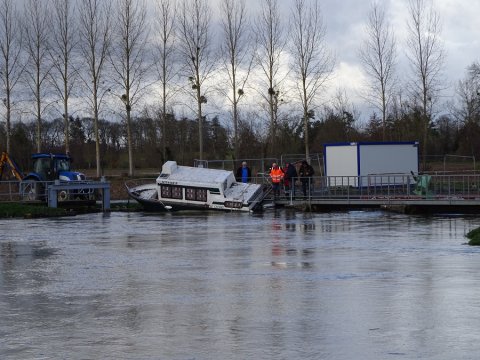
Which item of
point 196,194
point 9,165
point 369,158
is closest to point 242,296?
point 196,194

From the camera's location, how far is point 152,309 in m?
11.7

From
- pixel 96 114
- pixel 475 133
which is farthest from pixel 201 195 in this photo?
pixel 475 133

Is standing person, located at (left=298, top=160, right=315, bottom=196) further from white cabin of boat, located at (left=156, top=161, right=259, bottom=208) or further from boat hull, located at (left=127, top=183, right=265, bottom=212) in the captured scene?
white cabin of boat, located at (left=156, top=161, right=259, bottom=208)

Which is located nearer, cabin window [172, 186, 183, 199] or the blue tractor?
cabin window [172, 186, 183, 199]

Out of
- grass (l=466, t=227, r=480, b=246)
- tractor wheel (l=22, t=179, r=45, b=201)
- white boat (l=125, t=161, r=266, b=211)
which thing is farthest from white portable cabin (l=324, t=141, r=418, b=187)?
grass (l=466, t=227, r=480, b=246)

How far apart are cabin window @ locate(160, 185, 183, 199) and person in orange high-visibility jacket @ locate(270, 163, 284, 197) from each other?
4.34 meters

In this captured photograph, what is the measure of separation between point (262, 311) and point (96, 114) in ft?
160

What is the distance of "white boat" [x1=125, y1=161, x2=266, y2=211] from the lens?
127ft

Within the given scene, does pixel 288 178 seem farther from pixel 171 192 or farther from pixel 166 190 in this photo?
pixel 166 190

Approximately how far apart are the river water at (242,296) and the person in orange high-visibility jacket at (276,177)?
1496 cm

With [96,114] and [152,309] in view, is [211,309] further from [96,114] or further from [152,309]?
[96,114]

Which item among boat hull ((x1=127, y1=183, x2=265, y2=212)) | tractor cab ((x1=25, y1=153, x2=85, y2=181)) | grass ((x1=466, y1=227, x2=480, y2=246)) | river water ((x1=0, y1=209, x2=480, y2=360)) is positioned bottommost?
river water ((x1=0, y1=209, x2=480, y2=360))

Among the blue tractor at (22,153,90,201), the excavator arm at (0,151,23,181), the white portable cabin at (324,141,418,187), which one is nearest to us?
the blue tractor at (22,153,90,201)

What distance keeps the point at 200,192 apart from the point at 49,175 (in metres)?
8.88
